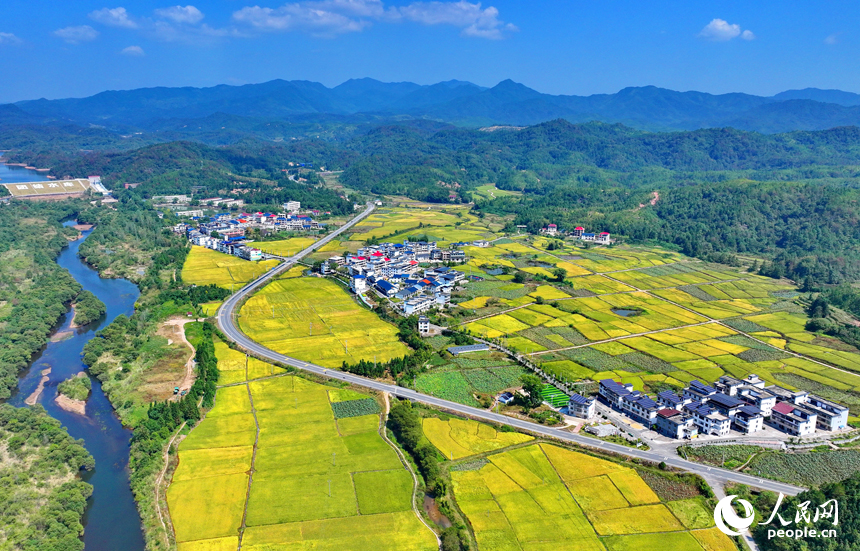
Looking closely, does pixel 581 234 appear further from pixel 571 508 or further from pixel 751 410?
pixel 571 508

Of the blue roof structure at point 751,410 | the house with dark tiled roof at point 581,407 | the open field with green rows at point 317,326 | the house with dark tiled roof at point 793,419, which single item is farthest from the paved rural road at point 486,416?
the house with dark tiled roof at point 793,419

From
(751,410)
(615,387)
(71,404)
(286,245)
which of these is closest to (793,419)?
(751,410)

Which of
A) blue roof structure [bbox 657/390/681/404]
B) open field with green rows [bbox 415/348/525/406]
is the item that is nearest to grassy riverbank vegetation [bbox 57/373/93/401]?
open field with green rows [bbox 415/348/525/406]

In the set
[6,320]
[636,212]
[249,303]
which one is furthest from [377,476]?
[636,212]

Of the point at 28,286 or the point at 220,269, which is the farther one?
the point at 220,269

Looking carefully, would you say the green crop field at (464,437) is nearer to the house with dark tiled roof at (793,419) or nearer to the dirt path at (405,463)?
the dirt path at (405,463)

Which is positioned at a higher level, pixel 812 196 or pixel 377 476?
pixel 812 196

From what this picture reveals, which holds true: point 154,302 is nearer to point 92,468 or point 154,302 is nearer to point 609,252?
point 92,468
